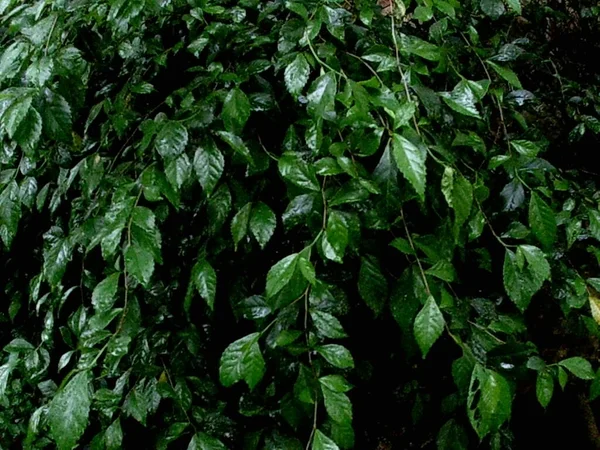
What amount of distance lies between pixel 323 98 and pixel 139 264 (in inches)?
14.0

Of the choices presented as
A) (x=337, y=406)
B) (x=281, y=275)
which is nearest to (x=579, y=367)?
(x=337, y=406)

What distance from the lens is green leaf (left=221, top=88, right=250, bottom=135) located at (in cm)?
98

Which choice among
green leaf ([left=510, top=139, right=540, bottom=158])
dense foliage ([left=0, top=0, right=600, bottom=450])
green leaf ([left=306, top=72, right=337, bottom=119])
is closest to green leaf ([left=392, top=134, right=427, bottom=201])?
dense foliage ([left=0, top=0, right=600, bottom=450])

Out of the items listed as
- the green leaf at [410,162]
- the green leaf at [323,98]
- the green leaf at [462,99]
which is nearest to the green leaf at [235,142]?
the green leaf at [323,98]

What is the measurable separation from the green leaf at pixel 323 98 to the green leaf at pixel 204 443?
54cm

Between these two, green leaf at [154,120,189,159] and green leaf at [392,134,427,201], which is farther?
green leaf at [154,120,189,159]

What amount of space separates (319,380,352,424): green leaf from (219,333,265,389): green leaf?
10 cm

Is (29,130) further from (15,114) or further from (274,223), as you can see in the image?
(274,223)

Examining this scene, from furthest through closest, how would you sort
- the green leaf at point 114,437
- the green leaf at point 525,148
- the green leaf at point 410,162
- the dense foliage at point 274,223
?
1. the green leaf at point 525,148
2. the green leaf at point 114,437
3. the dense foliage at point 274,223
4. the green leaf at point 410,162

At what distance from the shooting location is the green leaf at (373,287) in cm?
102

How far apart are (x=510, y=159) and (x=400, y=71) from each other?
0.29 metres

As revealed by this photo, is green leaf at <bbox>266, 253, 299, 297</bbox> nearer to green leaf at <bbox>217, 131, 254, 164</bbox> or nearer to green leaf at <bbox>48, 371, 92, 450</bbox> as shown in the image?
green leaf at <bbox>217, 131, 254, 164</bbox>

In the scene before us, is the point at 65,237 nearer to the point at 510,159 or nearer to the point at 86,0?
the point at 86,0

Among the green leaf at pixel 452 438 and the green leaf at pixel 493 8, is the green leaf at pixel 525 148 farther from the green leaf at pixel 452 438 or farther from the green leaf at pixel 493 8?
the green leaf at pixel 452 438
